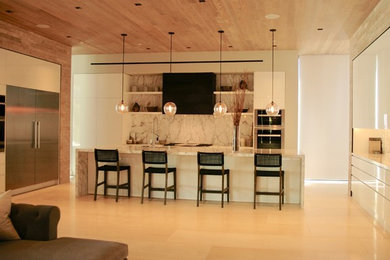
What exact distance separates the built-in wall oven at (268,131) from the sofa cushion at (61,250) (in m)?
6.61

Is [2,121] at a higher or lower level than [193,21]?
lower

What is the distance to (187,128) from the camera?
10.5 m

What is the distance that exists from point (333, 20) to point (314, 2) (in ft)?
3.88

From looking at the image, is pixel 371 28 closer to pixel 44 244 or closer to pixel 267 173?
pixel 267 173

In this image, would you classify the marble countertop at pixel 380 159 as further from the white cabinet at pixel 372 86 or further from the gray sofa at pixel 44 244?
the gray sofa at pixel 44 244

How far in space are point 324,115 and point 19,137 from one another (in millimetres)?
7198

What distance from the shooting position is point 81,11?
254 inches

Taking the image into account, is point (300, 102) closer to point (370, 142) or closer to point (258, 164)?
point (370, 142)

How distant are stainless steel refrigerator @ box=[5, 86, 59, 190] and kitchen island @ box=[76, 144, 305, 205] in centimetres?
115

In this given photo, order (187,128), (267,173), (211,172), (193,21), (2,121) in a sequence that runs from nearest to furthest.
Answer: (267,173), (211,172), (193,21), (2,121), (187,128)

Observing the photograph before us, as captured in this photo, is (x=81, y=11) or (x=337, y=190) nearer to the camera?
(x=81, y=11)

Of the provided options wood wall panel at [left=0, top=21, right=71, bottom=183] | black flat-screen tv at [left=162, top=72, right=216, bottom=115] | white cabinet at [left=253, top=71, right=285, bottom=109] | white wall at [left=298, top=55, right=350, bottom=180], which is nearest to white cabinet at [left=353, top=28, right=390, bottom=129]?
white cabinet at [left=253, top=71, right=285, bottom=109]

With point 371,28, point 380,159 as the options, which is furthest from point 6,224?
point 371,28

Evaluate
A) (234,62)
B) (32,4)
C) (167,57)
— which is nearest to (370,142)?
(234,62)
